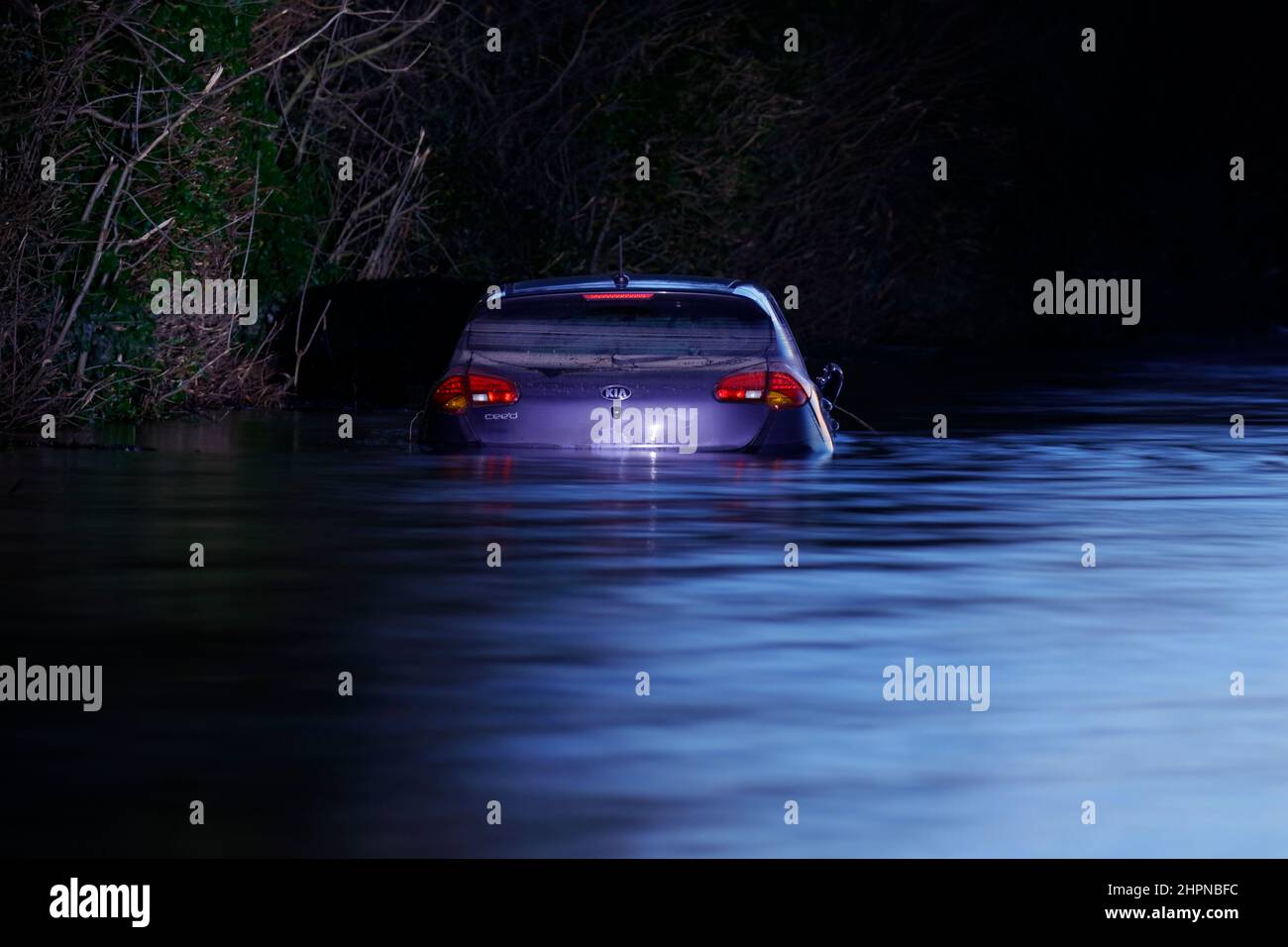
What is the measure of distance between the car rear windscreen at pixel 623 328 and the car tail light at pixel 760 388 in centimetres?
14

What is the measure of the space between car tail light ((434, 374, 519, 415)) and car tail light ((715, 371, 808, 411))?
1.17m

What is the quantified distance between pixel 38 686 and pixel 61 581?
131 inches

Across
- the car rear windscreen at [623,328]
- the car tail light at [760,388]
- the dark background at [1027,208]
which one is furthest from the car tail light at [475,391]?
the dark background at [1027,208]

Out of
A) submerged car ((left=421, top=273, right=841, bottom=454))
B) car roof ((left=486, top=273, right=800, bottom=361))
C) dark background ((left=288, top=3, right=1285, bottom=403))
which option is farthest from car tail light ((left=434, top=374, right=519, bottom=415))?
dark background ((left=288, top=3, right=1285, bottom=403))

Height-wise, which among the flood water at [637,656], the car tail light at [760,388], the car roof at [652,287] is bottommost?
the flood water at [637,656]

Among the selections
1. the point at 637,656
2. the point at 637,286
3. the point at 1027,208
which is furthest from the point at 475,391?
the point at 1027,208

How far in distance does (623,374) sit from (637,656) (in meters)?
6.44

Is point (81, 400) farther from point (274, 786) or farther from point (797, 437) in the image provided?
point (274, 786)

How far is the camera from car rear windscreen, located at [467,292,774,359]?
1862 cm

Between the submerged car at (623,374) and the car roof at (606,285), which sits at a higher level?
the car roof at (606,285)

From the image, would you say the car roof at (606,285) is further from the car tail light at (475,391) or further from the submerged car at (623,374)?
the car tail light at (475,391)

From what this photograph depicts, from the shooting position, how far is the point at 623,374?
18484mm

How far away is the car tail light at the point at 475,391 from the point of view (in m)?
18.7

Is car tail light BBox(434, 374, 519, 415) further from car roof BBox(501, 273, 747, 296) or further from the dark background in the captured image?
the dark background
